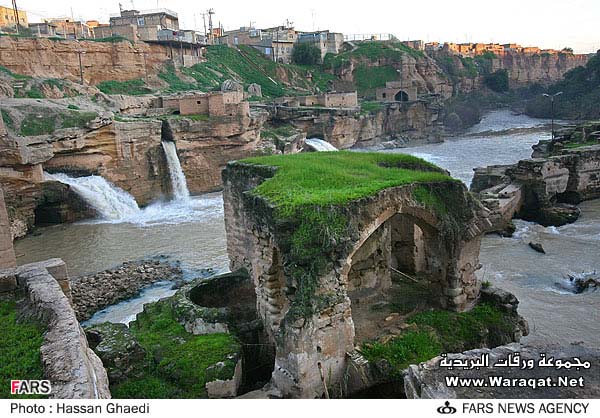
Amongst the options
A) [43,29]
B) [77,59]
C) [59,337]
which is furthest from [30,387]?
[43,29]

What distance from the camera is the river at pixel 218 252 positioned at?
1191 centimetres

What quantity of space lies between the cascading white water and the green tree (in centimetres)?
3739

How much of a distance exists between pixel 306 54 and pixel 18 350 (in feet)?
194

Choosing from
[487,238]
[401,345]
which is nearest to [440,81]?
[487,238]

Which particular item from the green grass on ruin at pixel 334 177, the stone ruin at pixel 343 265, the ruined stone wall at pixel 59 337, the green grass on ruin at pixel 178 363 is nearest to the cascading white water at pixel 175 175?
the stone ruin at pixel 343 265

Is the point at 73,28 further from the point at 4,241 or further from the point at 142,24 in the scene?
the point at 4,241

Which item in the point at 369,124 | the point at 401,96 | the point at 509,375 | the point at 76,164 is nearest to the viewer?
the point at 509,375

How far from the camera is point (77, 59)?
1406 inches

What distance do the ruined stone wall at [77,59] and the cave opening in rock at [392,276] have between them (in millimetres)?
30202

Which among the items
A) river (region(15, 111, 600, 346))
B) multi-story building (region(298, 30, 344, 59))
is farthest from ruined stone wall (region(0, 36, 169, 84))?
multi-story building (region(298, 30, 344, 59))

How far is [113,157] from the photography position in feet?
81.6

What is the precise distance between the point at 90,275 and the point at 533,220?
16.7m

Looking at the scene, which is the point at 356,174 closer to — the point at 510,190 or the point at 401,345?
the point at 401,345

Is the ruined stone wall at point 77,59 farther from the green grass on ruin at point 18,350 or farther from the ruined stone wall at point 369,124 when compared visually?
the green grass on ruin at point 18,350
